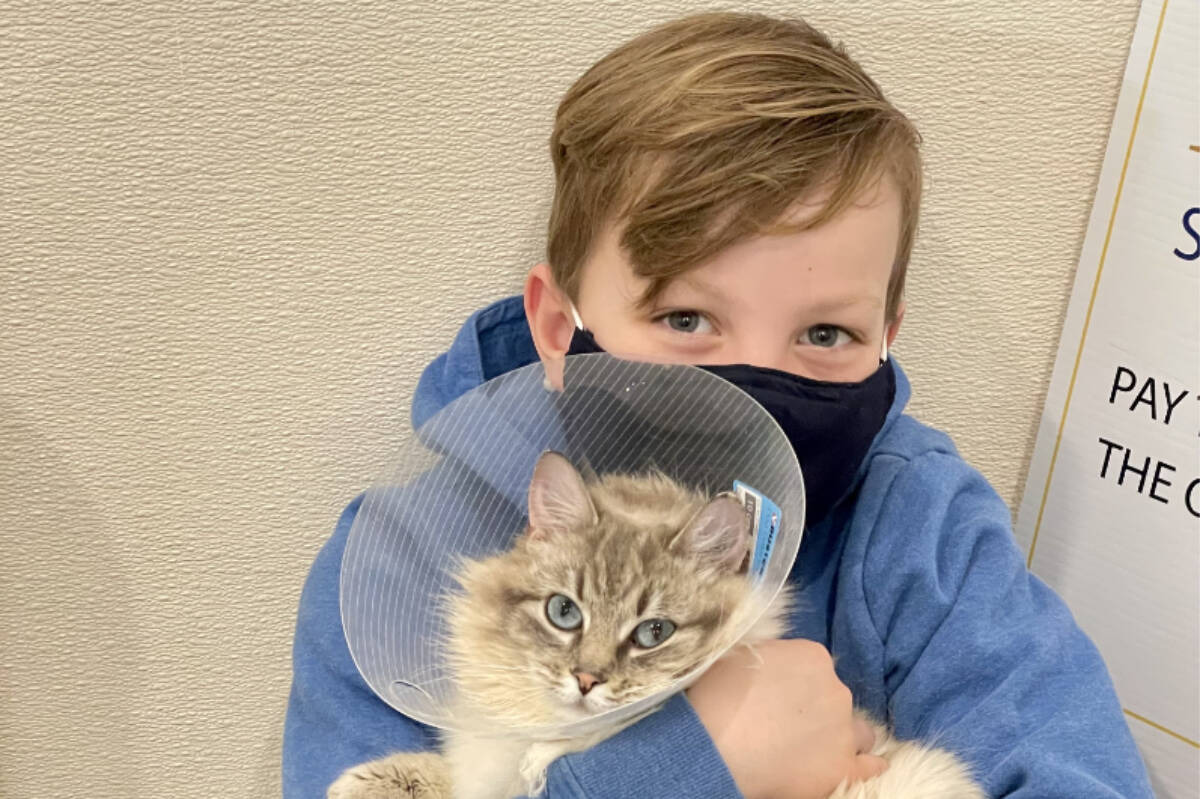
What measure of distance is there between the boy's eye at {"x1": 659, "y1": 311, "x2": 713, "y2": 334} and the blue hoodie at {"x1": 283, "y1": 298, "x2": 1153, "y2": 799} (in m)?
0.31

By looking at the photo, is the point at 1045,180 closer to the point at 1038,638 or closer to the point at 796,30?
the point at 796,30

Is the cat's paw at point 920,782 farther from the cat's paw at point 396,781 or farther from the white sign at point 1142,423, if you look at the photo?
the white sign at point 1142,423

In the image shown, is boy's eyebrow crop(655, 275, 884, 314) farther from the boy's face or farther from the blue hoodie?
the blue hoodie

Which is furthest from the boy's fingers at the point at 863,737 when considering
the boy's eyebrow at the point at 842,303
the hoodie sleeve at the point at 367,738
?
the boy's eyebrow at the point at 842,303

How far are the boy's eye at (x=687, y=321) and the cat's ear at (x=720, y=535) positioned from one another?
0.23m

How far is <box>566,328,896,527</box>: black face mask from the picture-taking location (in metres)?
1.02

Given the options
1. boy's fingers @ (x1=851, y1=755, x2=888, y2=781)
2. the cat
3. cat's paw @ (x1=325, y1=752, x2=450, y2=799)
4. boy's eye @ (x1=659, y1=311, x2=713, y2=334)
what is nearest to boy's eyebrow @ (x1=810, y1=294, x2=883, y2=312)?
boy's eye @ (x1=659, y1=311, x2=713, y2=334)

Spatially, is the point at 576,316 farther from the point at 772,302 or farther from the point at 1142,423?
the point at 1142,423

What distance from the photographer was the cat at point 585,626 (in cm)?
89

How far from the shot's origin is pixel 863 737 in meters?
1.08

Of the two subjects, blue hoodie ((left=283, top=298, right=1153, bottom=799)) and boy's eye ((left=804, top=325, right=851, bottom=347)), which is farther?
boy's eye ((left=804, top=325, right=851, bottom=347))

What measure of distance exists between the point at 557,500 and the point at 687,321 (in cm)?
25

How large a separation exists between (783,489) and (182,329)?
87cm

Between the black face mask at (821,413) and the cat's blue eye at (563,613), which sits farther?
the black face mask at (821,413)
